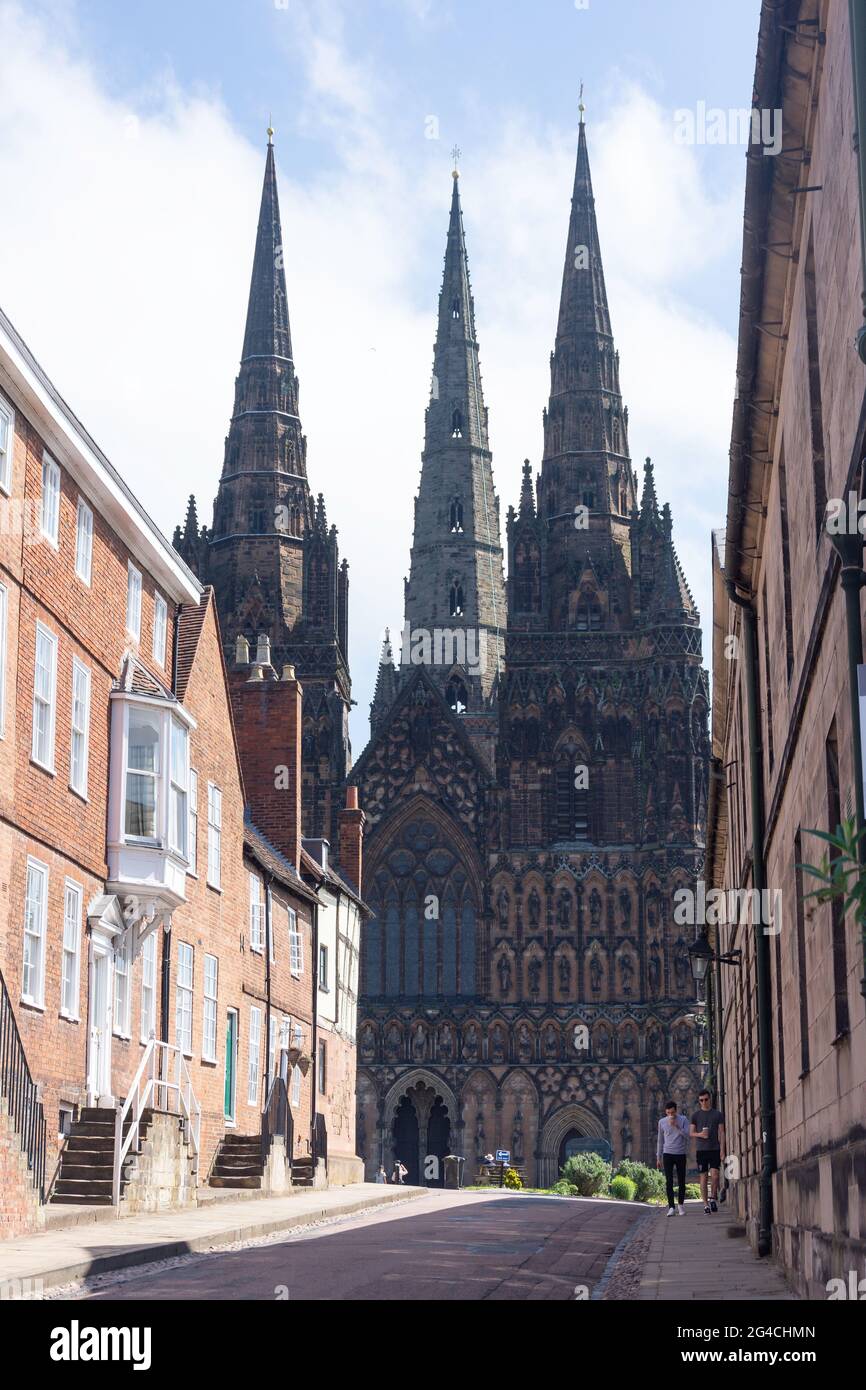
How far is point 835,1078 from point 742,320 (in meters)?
6.98

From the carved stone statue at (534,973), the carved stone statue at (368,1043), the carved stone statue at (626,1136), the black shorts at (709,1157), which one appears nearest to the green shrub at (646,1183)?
the carved stone statue at (626,1136)

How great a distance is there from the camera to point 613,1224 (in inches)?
1062

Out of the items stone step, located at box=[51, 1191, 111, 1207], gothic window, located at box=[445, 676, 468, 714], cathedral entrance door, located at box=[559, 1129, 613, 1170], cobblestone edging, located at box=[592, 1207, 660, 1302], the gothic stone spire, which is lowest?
cathedral entrance door, located at box=[559, 1129, 613, 1170]

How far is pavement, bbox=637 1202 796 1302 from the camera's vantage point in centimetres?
1347

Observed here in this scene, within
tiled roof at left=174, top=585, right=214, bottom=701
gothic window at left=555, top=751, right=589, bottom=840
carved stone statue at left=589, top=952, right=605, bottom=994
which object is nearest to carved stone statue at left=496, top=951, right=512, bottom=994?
carved stone statue at left=589, top=952, right=605, bottom=994

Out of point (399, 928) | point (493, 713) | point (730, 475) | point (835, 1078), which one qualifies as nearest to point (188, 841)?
point (730, 475)

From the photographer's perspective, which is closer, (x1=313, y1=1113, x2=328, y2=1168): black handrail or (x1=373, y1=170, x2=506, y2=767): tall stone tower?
(x1=313, y1=1113, x2=328, y2=1168): black handrail

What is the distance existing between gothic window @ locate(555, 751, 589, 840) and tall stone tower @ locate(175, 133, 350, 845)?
916 cm

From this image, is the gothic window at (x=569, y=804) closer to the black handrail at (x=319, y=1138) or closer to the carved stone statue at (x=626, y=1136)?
the carved stone statue at (x=626, y=1136)

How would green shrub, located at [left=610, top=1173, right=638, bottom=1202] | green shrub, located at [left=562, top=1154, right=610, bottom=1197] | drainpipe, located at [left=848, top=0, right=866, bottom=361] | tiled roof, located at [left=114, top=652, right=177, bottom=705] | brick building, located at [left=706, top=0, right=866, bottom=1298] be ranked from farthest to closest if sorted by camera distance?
green shrub, located at [left=562, top=1154, right=610, bottom=1197]
green shrub, located at [left=610, top=1173, right=638, bottom=1202]
tiled roof, located at [left=114, top=652, right=177, bottom=705]
brick building, located at [left=706, top=0, right=866, bottom=1298]
drainpipe, located at [left=848, top=0, right=866, bottom=361]

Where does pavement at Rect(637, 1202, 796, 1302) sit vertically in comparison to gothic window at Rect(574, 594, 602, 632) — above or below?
below

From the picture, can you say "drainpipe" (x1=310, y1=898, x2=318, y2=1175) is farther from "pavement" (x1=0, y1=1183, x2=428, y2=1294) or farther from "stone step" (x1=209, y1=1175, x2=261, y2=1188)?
"pavement" (x1=0, y1=1183, x2=428, y2=1294)

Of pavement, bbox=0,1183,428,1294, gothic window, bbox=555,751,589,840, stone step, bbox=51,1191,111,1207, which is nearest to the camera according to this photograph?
pavement, bbox=0,1183,428,1294
